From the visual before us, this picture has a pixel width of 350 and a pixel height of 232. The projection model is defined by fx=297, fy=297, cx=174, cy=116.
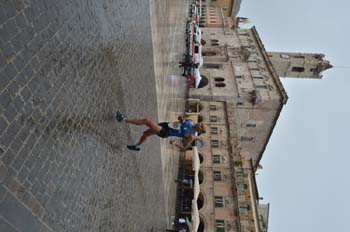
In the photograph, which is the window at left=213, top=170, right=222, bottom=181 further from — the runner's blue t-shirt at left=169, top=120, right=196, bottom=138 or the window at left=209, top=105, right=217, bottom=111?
the runner's blue t-shirt at left=169, top=120, right=196, bottom=138

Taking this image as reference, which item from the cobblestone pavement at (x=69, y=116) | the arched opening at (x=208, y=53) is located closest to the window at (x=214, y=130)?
the arched opening at (x=208, y=53)

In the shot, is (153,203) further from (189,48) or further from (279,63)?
(279,63)

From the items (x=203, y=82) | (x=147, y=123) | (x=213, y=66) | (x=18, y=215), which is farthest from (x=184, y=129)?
(x=213, y=66)

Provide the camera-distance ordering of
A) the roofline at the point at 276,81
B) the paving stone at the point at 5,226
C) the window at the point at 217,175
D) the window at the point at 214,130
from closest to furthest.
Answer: the paving stone at the point at 5,226, the window at the point at 217,175, the window at the point at 214,130, the roofline at the point at 276,81

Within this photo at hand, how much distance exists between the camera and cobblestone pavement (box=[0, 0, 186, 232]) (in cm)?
443

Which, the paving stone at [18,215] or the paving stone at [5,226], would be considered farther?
the paving stone at [18,215]

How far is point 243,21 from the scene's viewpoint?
150ft

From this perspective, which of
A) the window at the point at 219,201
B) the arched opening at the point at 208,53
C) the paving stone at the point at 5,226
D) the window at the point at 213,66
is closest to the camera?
the paving stone at the point at 5,226

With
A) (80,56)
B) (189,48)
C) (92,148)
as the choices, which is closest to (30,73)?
(80,56)

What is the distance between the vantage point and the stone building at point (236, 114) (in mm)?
24359

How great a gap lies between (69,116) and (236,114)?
26973 millimetres

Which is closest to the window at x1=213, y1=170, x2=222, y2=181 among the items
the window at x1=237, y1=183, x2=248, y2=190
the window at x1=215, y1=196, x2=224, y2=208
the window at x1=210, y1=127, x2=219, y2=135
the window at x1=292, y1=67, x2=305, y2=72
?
the window at x1=215, y1=196, x2=224, y2=208

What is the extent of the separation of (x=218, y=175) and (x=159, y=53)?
49.0ft

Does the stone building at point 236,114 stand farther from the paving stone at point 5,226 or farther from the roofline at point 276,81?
the paving stone at point 5,226
